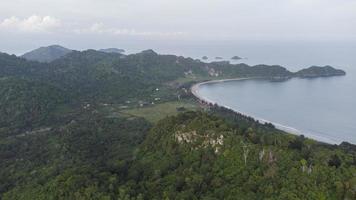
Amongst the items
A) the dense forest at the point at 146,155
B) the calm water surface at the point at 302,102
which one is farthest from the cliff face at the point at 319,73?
the dense forest at the point at 146,155

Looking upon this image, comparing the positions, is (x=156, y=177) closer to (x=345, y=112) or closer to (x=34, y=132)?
(x=34, y=132)

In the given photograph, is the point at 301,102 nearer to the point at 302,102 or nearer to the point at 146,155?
the point at 302,102

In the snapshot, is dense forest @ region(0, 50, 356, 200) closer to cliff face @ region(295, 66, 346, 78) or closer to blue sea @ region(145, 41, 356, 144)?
blue sea @ region(145, 41, 356, 144)

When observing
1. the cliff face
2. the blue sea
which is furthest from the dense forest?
the cliff face

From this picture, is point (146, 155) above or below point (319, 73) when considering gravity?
below

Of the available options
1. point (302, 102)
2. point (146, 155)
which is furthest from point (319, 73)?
point (146, 155)

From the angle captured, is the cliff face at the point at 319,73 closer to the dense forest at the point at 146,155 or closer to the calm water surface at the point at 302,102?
the calm water surface at the point at 302,102

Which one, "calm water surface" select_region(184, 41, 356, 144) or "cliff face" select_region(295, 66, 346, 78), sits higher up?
"cliff face" select_region(295, 66, 346, 78)

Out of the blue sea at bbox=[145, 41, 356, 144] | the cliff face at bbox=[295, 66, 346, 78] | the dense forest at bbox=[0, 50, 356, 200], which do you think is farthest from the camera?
the cliff face at bbox=[295, 66, 346, 78]
